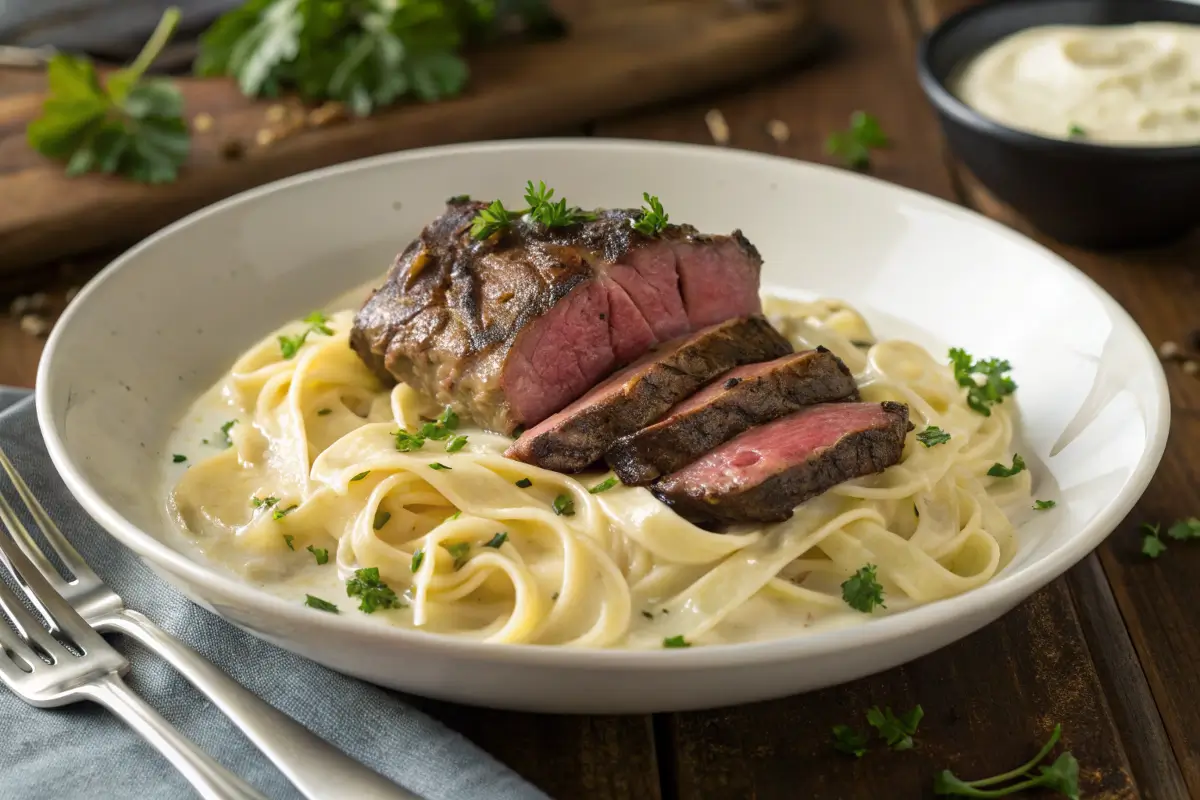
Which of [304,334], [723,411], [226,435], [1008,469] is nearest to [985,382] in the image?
[1008,469]

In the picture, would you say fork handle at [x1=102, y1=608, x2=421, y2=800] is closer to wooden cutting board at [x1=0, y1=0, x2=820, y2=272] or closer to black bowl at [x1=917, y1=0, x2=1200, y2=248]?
wooden cutting board at [x1=0, y1=0, x2=820, y2=272]

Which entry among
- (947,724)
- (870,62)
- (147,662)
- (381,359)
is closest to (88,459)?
(147,662)

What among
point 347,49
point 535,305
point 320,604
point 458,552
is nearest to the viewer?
point 320,604

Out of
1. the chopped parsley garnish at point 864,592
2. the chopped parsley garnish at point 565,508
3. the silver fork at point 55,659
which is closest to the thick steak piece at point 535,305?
the chopped parsley garnish at point 565,508

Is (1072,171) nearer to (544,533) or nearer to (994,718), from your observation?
(994,718)

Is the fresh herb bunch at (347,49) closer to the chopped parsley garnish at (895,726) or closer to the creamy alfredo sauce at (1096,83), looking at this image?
the creamy alfredo sauce at (1096,83)

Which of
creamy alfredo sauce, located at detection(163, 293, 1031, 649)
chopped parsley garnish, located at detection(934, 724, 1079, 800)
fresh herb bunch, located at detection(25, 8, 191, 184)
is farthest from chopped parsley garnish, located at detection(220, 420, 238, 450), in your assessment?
chopped parsley garnish, located at detection(934, 724, 1079, 800)
